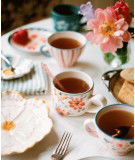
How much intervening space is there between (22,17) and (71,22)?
1.28 m

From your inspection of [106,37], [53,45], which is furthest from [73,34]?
[106,37]

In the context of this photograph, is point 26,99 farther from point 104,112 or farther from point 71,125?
point 104,112

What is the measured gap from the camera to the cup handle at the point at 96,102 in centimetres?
85

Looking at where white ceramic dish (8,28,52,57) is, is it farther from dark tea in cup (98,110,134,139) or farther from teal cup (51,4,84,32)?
dark tea in cup (98,110,134,139)

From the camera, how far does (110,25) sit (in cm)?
88

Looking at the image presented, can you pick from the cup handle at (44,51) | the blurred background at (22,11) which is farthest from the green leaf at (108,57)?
the blurred background at (22,11)

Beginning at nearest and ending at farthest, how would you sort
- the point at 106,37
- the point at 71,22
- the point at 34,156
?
the point at 34,156 < the point at 106,37 < the point at 71,22

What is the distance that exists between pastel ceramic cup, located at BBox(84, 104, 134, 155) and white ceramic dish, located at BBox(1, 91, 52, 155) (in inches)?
4.7

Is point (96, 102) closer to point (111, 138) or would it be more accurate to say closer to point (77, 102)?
point (77, 102)

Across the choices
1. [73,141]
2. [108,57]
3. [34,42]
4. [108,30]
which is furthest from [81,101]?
[34,42]

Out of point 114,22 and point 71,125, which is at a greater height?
point 114,22

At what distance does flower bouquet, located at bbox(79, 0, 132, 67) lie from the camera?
87 centimetres

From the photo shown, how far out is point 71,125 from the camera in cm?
89

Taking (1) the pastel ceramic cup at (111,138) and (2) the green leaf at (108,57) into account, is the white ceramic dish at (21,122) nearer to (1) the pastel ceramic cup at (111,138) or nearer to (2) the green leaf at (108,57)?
(1) the pastel ceramic cup at (111,138)
